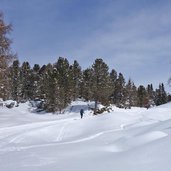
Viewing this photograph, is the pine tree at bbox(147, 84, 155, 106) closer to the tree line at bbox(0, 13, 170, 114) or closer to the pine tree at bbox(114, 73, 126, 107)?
the tree line at bbox(0, 13, 170, 114)

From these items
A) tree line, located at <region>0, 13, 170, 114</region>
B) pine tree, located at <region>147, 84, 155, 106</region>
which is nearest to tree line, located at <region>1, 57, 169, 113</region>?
tree line, located at <region>0, 13, 170, 114</region>

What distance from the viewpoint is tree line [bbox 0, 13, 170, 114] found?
29898 mm

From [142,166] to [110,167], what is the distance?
81 centimetres

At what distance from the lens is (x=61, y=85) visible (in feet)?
254

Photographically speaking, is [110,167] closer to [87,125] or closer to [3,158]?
[3,158]

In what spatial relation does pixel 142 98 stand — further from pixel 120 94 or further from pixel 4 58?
pixel 4 58

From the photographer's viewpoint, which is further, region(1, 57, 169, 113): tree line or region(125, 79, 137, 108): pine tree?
region(125, 79, 137, 108): pine tree

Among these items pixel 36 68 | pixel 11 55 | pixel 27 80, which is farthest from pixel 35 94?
pixel 11 55

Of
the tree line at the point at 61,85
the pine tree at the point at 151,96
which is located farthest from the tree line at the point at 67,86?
the pine tree at the point at 151,96

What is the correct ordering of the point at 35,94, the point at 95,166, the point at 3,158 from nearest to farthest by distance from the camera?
the point at 95,166 → the point at 3,158 → the point at 35,94

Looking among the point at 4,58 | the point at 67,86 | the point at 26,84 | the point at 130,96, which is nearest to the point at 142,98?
the point at 130,96

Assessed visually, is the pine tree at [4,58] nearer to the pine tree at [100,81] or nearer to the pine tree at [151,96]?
the pine tree at [100,81]

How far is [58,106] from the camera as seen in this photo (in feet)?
241

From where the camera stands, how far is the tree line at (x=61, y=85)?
29898 millimetres
